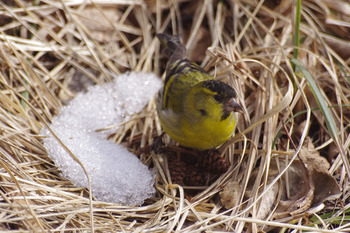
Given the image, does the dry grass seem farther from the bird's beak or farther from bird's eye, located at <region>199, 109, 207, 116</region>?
bird's eye, located at <region>199, 109, 207, 116</region>

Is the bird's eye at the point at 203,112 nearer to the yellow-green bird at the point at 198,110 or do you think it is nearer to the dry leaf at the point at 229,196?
the yellow-green bird at the point at 198,110

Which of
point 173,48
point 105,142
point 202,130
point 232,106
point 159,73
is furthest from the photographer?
point 159,73

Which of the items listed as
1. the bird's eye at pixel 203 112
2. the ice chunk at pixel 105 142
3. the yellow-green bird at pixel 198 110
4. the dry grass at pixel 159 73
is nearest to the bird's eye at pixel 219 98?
the yellow-green bird at pixel 198 110

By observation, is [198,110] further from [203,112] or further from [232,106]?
[232,106]

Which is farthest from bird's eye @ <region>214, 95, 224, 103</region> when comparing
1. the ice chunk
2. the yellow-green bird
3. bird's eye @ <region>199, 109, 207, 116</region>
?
the ice chunk

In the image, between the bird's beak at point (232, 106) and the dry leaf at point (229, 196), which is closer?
the dry leaf at point (229, 196)

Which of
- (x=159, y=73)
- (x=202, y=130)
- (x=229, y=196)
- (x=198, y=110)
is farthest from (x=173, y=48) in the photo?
(x=229, y=196)

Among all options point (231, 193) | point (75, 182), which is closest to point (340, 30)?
point (231, 193)
